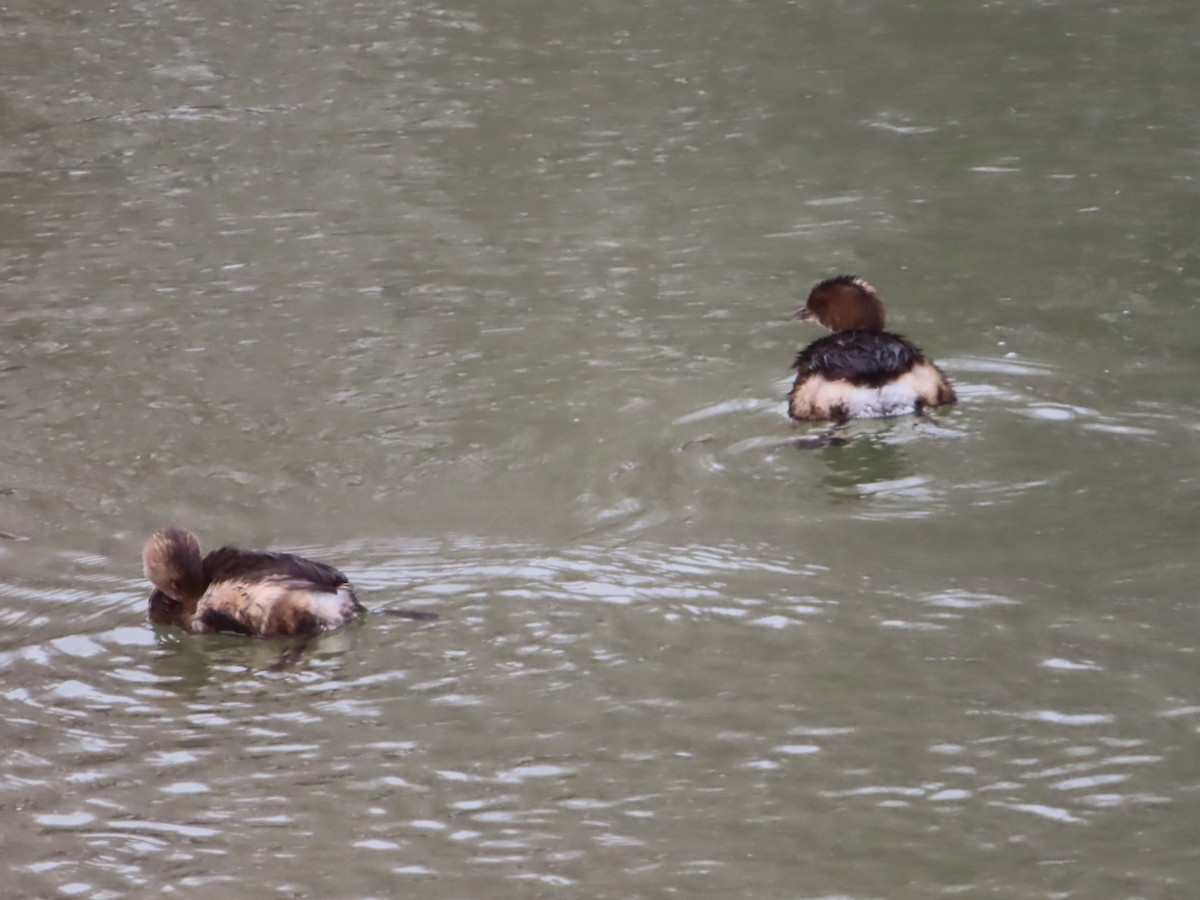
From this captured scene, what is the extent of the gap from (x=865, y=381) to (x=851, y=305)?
3.05 ft

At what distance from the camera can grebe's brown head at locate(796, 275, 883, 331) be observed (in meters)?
8.46

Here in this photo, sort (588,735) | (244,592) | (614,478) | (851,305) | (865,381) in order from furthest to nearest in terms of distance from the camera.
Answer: (851,305) < (865,381) < (614,478) < (244,592) < (588,735)

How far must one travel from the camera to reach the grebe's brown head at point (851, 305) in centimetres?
846

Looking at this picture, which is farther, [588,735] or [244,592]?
[244,592]

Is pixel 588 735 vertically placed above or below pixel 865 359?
below

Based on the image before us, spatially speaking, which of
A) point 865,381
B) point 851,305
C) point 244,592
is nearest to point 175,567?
point 244,592

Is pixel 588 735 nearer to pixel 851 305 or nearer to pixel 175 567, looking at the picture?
pixel 175 567

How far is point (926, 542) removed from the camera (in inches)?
247

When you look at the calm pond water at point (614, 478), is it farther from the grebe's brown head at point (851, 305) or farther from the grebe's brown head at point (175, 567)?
the grebe's brown head at point (851, 305)

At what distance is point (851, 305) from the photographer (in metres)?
8.47

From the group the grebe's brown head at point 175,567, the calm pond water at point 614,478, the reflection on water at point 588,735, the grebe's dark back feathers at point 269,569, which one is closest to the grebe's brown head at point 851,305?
the calm pond water at point 614,478

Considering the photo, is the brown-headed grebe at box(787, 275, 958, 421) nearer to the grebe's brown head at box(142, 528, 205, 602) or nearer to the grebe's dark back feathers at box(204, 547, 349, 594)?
the grebe's dark back feathers at box(204, 547, 349, 594)

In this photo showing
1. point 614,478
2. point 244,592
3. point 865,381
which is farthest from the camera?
point 865,381

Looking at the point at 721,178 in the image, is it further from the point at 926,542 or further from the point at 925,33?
the point at 926,542
